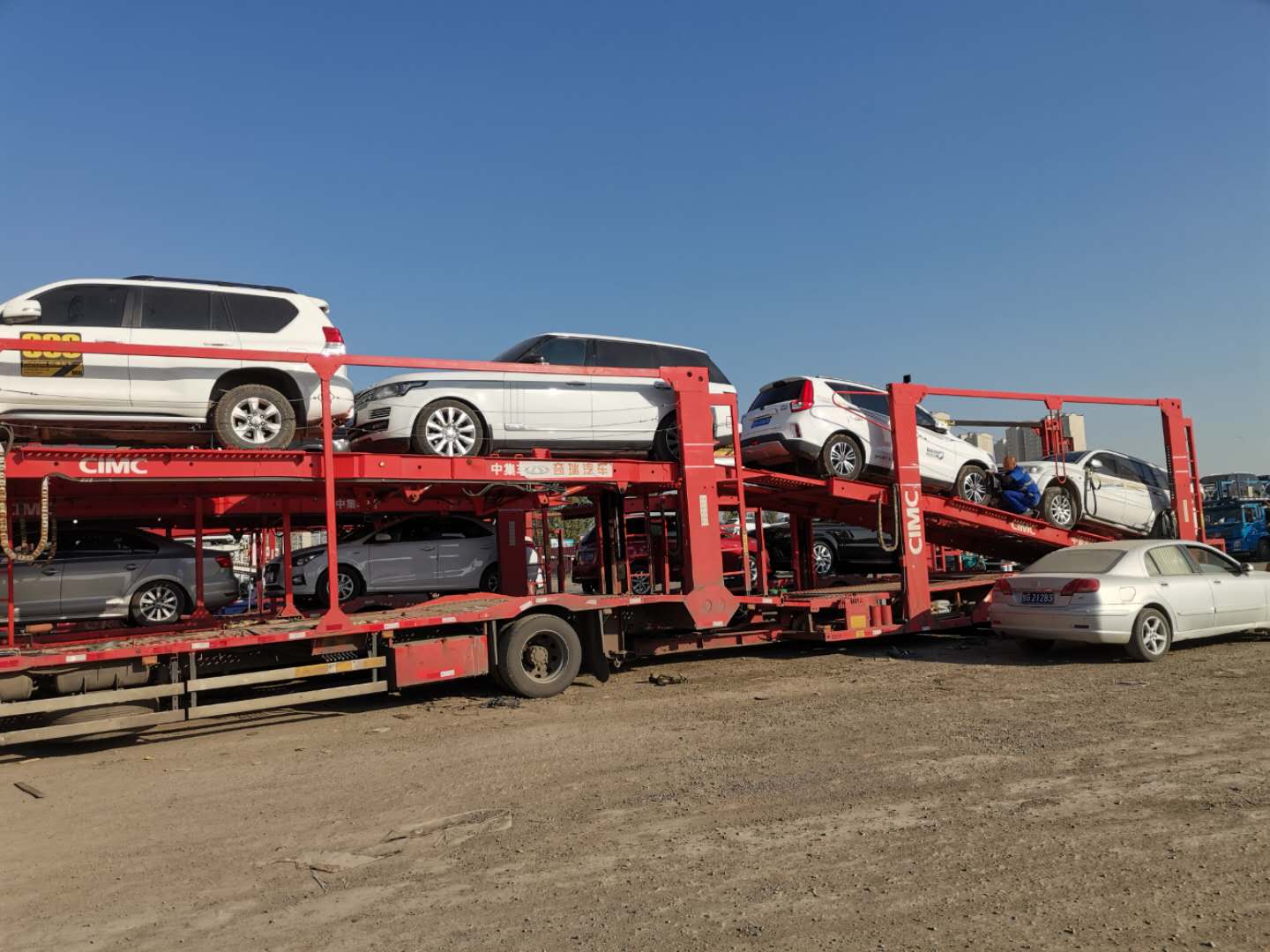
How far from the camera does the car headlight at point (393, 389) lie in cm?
926

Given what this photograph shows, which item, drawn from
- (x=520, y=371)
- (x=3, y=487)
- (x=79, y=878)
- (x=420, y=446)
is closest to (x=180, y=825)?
(x=79, y=878)

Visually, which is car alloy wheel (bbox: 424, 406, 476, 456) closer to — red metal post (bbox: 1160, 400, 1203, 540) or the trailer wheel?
the trailer wheel

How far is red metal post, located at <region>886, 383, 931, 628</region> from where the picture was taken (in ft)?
38.0

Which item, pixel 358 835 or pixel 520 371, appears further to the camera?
pixel 520 371

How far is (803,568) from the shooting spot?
14.5m

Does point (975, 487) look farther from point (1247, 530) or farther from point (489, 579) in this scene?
point (1247, 530)

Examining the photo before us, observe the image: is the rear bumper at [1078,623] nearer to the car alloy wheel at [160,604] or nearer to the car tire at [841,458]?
the car tire at [841,458]

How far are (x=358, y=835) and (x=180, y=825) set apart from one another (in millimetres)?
1231

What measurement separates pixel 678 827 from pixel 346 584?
31.1 ft

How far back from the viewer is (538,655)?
9461 mm

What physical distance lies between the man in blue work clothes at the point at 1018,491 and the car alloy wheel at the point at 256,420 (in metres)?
9.72

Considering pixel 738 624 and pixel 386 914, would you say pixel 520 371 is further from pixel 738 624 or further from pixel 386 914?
pixel 386 914

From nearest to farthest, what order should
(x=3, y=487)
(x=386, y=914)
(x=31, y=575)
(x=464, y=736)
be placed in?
(x=386, y=914) < (x=3, y=487) < (x=464, y=736) < (x=31, y=575)

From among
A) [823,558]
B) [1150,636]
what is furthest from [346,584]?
[1150,636]
